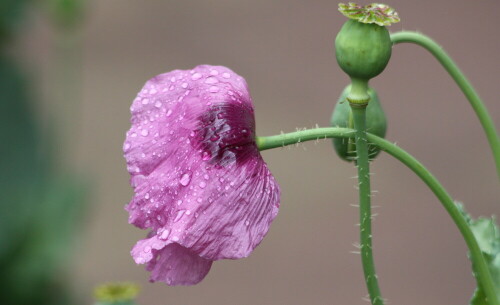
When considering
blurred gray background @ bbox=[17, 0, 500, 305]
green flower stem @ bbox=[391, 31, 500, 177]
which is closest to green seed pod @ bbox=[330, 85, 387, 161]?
green flower stem @ bbox=[391, 31, 500, 177]

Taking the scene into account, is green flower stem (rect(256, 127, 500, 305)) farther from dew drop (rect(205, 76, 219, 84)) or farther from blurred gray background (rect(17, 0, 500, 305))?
blurred gray background (rect(17, 0, 500, 305))

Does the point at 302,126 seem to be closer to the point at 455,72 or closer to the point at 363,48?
the point at 455,72

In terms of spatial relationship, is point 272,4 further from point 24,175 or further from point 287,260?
point 24,175

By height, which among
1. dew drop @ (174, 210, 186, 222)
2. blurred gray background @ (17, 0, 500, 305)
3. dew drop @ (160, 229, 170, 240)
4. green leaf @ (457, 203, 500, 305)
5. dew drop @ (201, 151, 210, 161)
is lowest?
blurred gray background @ (17, 0, 500, 305)

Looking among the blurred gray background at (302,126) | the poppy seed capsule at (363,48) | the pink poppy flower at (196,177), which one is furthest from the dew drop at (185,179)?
the blurred gray background at (302,126)

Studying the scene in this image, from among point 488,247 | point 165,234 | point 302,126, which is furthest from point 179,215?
point 302,126

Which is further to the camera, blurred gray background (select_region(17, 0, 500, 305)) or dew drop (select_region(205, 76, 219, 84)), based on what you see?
blurred gray background (select_region(17, 0, 500, 305))

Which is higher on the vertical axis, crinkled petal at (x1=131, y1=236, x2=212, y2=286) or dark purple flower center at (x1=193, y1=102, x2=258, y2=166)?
dark purple flower center at (x1=193, y1=102, x2=258, y2=166)
